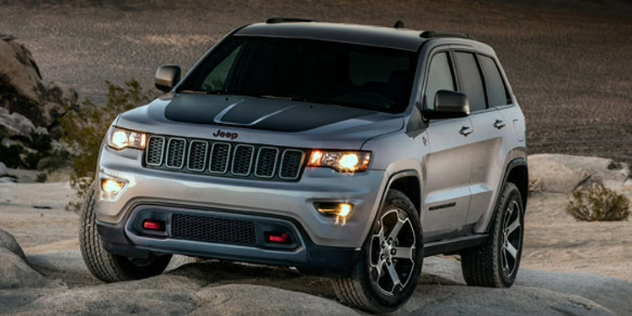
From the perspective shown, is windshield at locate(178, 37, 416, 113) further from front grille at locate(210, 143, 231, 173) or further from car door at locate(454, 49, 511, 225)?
front grille at locate(210, 143, 231, 173)

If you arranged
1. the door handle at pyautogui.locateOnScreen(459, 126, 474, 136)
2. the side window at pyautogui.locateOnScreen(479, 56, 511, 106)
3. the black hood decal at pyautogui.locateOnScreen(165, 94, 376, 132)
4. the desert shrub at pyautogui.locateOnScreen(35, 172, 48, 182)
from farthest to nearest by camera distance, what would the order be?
the desert shrub at pyautogui.locateOnScreen(35, 172, 48, 182)
the side window at pyautogui.locateOnScreen(479, 56, 511, 106)
the door handle at pyautogui.locateOnScreen(459, 126, 474, 136)
the black hood decal at pyautogui.locateOnScreen(165, 94, 376, 132)

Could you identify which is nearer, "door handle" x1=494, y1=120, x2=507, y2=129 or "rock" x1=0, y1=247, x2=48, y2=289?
"rock" x1=0, y1=247, x2=48, y2=289

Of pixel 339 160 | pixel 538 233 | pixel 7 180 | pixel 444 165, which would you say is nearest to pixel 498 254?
pixel 444 165

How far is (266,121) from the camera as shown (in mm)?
8266

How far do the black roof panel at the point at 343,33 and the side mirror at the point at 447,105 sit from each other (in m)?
0.59

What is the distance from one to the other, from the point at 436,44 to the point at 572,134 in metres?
34.9

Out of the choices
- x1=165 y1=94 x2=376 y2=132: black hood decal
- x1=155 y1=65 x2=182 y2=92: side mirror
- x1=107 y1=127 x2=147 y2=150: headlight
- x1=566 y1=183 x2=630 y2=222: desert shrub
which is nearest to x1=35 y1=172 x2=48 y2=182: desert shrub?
x1=566 y1=183 x2=630 y2=222: desert shrub

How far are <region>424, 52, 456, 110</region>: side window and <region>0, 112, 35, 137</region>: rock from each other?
72.7ft

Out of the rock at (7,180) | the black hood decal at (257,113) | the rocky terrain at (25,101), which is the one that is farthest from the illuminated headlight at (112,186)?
the rocky terrain at (25,101)

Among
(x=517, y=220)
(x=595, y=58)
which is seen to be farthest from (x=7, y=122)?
(x=595, y=58)

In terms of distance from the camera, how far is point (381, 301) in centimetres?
838

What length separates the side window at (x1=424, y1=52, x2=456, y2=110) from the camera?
9383 mm

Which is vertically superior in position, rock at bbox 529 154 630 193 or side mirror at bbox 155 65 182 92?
side mirror at bbox 155 65 182 92

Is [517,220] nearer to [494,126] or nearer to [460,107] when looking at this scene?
[494,126]
